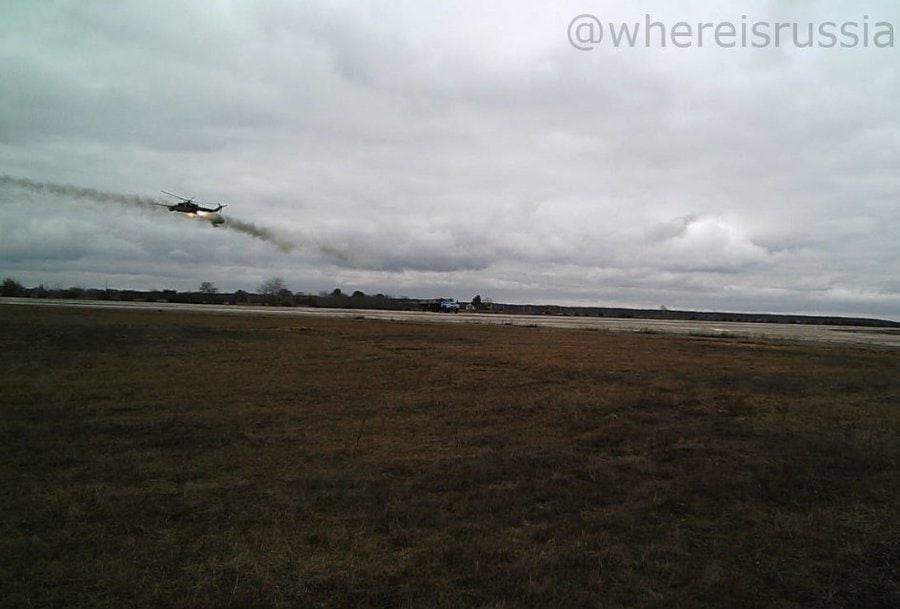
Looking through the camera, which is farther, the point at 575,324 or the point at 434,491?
the point at 575,324

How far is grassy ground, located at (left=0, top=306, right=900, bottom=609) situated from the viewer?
18.9 ft

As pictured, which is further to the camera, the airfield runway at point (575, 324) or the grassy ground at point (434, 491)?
the airfield runway at point (575, 324)

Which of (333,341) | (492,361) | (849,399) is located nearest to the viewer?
(849,399)

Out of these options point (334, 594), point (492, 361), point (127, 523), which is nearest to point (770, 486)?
point (334, 594)

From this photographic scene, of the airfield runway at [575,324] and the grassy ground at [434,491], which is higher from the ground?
the airfield runway at [575,324]

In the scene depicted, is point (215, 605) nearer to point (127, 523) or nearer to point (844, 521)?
point (127, 523)

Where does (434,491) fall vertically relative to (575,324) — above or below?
below

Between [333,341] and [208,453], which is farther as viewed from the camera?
[333,341]

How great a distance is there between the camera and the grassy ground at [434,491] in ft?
18.9

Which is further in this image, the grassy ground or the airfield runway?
the airfield runway

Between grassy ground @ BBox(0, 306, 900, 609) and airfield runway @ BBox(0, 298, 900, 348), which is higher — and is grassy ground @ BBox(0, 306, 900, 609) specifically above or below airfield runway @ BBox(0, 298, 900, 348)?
below

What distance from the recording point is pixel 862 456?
1077 cm

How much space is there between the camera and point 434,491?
8.41m

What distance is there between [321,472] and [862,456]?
32.9 feet
